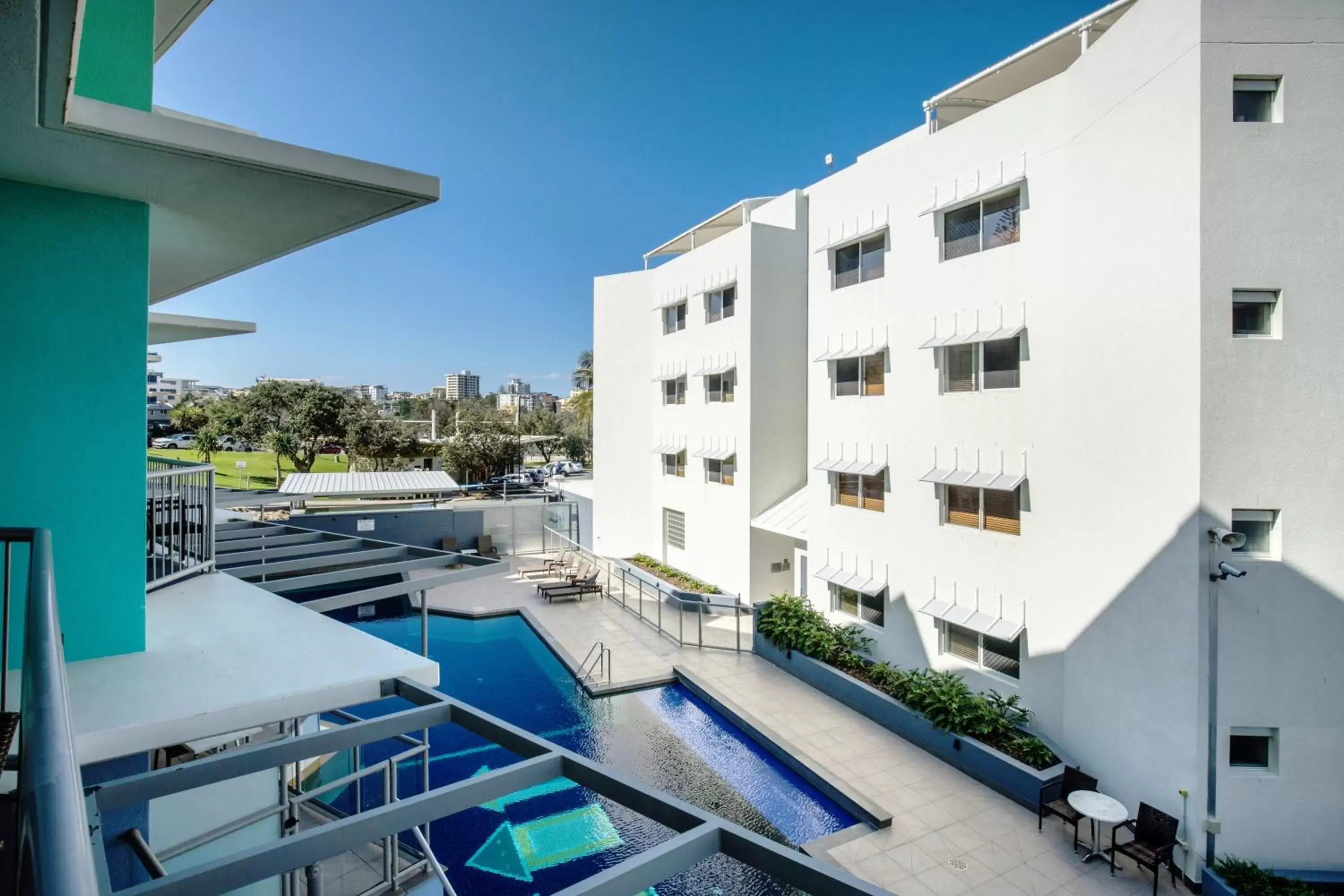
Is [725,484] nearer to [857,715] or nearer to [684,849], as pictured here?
[857,715]

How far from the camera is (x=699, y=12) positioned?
22531 millimetres

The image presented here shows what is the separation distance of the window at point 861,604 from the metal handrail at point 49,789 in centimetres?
1350

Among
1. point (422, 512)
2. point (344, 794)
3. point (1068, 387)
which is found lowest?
point (344, 794)

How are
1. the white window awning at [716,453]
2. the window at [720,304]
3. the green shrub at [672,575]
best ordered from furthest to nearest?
the green shrub at [672,575] < the window at [720,304] < the white window awning at [716,453]

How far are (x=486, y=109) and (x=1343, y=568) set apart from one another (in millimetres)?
32004

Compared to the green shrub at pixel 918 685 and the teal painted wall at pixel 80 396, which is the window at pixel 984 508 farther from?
the teal painted wall at pixel 80 396

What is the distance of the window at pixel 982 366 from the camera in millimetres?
11086

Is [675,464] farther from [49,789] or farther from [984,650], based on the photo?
[49,789]

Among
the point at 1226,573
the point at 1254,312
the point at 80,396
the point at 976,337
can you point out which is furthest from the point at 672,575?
the point at 80,396

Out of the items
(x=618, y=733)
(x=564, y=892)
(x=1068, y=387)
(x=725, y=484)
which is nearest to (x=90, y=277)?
(x=564, y=892)

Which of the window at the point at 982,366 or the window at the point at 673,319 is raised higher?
the window at the point at 673,319

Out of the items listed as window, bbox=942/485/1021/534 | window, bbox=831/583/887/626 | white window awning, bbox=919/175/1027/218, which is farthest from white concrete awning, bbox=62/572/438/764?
white window awning, bbox=919/175/1027/218

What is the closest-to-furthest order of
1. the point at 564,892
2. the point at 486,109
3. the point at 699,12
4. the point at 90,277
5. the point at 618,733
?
the point at 564,892
the point at 90,277
the point at 618,733
the point at 699,12
the point at 486,109

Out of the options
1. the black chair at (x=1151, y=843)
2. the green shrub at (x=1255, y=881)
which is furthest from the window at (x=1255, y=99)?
the green shrub at (x=1255, y=881)
